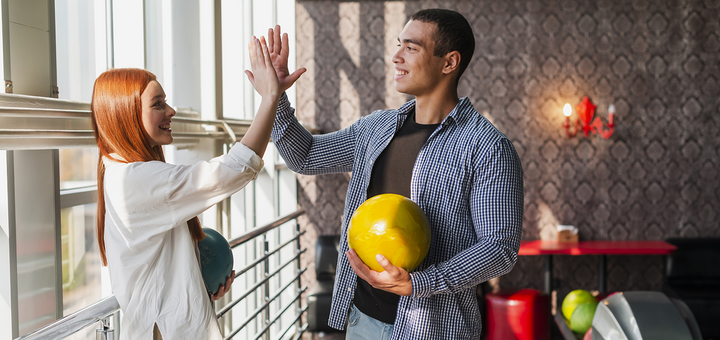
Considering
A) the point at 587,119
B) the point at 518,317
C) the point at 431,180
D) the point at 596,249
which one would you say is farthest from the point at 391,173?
the point at 587,119

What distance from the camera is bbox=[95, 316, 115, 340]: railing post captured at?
1278 mm

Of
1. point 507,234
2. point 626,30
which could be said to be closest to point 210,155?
point 507,234

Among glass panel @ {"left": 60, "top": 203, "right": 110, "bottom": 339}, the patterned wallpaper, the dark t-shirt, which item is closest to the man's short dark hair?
the dark t-shirt

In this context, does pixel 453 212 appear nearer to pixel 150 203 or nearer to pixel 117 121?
pixel 150 203

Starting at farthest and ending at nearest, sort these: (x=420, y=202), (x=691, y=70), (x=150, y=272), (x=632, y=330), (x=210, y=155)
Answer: (x=691, y=70) < (x=210, y=155) < (x=632, y=330) < (x=420, y=202) < (x=150, y=272)

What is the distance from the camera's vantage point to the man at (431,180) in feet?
4.31

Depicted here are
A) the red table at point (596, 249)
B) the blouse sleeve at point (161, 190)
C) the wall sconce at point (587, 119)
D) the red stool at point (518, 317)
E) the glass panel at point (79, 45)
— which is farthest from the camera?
the wall sconce at point (587, 119)

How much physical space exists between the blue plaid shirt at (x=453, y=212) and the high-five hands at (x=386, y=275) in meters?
0.03

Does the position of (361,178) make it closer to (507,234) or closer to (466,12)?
(507,234)

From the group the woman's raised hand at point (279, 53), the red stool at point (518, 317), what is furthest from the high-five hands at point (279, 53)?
the red stool at point (518, 317)

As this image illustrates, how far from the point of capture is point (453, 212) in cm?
142

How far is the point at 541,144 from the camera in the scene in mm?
4824

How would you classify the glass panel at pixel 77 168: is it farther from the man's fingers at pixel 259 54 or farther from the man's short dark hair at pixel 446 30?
the man's short dark hair at pixel 446 30

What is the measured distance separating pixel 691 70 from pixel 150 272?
5.06 meters
